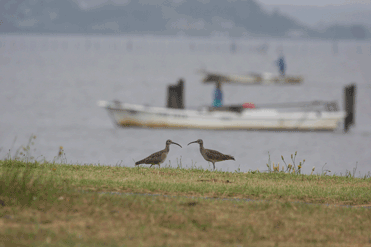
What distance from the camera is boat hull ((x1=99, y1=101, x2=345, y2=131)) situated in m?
41.2

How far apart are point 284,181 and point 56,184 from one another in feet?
16.3

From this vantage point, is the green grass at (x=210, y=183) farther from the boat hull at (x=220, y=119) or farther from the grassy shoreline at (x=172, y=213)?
the boat hull at (x=220, y=119)

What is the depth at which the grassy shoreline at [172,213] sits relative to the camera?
7.86 metres

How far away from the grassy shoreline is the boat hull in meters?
29.4

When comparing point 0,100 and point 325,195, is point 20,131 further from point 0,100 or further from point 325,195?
point 325,195

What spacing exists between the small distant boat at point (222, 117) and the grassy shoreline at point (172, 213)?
29.0 meters

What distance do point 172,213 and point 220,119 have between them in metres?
32.8

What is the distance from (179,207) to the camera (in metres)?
9.22

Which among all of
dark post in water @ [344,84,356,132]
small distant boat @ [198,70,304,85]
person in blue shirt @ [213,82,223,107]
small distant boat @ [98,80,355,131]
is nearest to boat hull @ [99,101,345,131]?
small distant boat @ [98,80,355,131]

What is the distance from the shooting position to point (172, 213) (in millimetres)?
8859

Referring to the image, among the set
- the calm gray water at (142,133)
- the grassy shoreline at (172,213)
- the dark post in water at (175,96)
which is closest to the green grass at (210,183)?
the grassy shoreline at (172,213)

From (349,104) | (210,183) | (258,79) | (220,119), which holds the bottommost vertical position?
(210,183)

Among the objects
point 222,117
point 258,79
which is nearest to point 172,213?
point 222,117

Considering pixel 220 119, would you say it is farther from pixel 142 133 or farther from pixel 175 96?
pixel 142 133
